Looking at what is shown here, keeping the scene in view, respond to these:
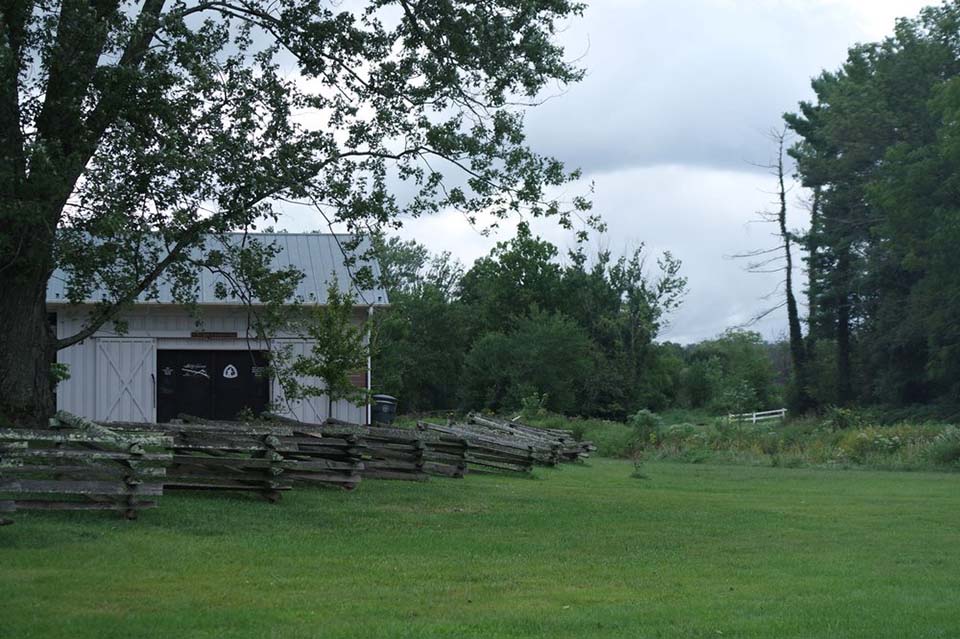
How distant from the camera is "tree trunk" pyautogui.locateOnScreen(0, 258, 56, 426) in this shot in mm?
15234

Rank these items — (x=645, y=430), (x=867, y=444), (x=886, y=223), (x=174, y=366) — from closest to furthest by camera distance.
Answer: (x=174, y=366) < (x=867, y=444) < (x=645, y=430) < (x=886, y=223)

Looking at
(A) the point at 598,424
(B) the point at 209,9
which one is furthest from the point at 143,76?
(A) the point at 598,424

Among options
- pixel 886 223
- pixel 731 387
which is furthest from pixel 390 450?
pixel 731 387

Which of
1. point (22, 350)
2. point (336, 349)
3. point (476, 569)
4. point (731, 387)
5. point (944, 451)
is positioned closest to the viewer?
point (476, 569)

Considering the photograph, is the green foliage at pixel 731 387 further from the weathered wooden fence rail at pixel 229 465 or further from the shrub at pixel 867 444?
the weathered wooden fence rail at pixel 229 465

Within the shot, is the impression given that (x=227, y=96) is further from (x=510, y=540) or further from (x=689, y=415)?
(x=689, y=415)

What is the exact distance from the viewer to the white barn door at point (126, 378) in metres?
28.8

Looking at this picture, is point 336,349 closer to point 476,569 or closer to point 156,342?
point 156,342

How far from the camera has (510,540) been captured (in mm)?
13477

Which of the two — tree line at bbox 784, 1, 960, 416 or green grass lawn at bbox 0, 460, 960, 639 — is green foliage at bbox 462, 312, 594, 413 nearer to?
tree line at bbox 784, 1, 960, 416

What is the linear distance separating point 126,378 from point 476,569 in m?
19.7

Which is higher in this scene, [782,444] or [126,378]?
[126,378]

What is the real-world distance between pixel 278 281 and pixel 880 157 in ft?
165

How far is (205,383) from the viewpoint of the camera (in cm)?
2934
